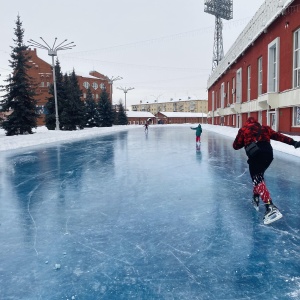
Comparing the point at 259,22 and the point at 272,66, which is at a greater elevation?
the point at 259,22

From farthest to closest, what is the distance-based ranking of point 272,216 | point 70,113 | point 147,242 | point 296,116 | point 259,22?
point 70,113 → point 259,22 → point 296,116 → point 272,216 → point 147,242

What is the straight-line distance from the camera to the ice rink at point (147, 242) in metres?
2.77

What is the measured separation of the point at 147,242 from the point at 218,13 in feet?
208

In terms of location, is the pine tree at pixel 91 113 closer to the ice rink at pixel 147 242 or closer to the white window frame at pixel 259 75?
the white window frame at pixel 259 75

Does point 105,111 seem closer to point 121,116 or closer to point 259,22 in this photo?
point 121,116

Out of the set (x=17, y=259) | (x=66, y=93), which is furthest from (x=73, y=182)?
(x=66, y=93)

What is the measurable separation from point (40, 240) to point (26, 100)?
29718mm

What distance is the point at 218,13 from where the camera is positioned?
193ft

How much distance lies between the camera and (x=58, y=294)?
267 cm

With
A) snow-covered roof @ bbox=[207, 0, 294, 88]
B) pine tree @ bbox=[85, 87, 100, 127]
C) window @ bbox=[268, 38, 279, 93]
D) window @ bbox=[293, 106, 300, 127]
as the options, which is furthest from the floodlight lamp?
window @ bbox=[293, 106, 300, 127]

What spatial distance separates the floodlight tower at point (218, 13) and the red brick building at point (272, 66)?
2097 cm

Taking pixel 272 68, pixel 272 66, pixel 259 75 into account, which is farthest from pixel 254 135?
pixel 259 75

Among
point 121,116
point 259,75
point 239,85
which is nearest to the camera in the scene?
point 259,75

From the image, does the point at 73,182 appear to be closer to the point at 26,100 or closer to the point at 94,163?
the point at 94,163
